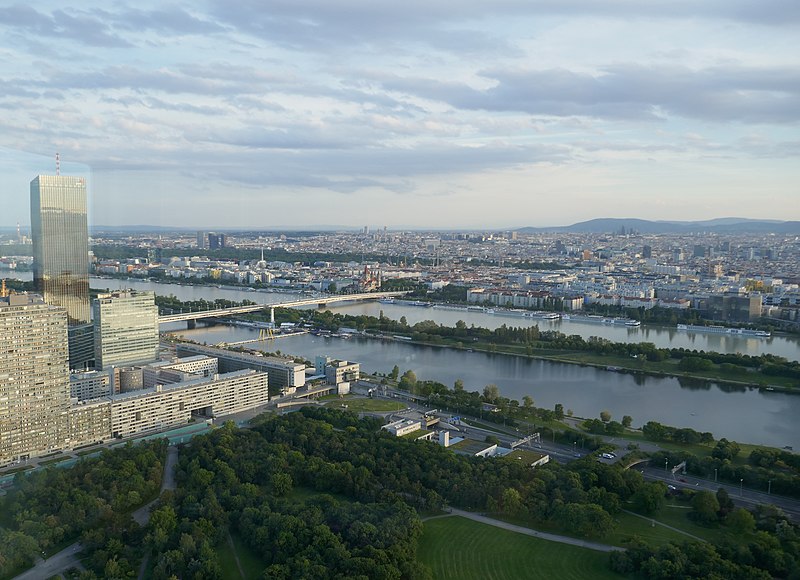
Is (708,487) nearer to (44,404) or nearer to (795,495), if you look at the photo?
(795,495)

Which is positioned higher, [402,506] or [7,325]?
[7,325]

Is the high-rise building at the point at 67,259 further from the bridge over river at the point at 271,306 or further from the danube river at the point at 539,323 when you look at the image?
the bridge over river at the point at 271,306

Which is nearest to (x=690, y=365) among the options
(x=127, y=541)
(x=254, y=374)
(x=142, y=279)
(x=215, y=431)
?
(x=254, y=374)

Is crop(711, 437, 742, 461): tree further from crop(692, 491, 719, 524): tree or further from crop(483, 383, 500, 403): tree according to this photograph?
crop(483, 383, 500, 403): tree

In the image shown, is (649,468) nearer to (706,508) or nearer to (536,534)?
(706,508)

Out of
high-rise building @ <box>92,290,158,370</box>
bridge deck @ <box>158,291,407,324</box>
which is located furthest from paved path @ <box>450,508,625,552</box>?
bridge deck @ <box>158,291,407,324</box>

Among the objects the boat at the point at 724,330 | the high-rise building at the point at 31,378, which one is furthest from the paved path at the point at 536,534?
the boat at the point at 724,330
